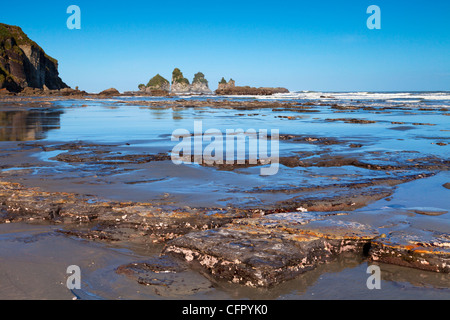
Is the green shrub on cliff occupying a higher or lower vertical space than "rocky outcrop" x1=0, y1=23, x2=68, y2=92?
higher

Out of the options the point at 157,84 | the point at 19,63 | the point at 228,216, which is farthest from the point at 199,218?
the point at 157,84

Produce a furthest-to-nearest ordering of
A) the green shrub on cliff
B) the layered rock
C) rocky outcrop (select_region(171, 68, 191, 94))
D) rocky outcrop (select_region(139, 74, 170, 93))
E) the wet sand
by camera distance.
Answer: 1. the layered rock
2. rocky outcrop (select_region(139, 74, 170, 93))
3. the green shrub on cliff
4. rocky outcrop (select_region(171, 68, 191, 94))
5. the wet sand

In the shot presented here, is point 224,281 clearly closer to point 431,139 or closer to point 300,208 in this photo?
point 300,208

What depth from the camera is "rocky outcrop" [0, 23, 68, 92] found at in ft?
251

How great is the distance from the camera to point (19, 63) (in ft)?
266

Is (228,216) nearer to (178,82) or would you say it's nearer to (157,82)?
(178,82)

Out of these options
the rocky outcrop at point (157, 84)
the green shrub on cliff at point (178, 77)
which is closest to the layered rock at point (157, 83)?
the rocky outcrop at point (157, 84)

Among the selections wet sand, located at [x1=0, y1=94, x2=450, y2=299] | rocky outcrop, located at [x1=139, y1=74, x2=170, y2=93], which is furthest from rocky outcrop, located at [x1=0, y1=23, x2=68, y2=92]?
rocky outcrop, located at [x1=139, y1=74, x2=170, y2=93]

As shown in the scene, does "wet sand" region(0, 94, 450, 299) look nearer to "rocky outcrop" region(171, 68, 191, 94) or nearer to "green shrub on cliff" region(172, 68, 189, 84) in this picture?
"rocky outcrop" region(171, 68, 191, 94)

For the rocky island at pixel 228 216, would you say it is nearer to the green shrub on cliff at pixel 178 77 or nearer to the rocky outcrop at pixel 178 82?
the rocky outcrop at pixel 178 82

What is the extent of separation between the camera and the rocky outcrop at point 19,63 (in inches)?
3009

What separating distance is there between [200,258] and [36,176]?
15.0ft

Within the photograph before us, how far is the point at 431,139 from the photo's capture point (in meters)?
13.2
